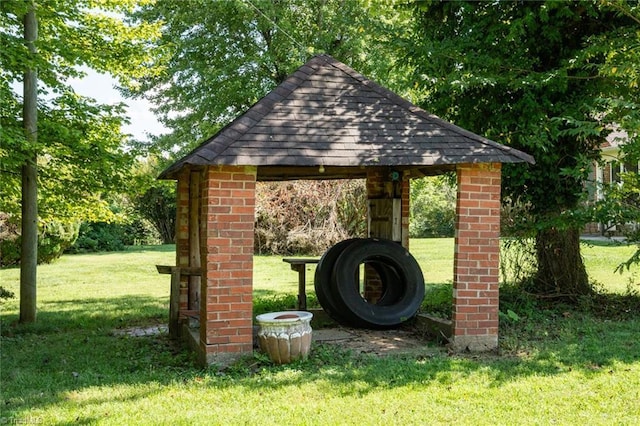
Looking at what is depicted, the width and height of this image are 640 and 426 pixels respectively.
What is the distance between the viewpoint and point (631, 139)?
8.64 m

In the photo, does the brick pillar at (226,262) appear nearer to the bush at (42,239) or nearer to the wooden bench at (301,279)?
the wooden bench at (301,279)

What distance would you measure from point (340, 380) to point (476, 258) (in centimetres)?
234

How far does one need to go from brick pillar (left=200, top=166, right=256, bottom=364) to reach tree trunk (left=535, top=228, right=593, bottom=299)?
586cm

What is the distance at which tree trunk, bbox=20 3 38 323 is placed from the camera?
9727 mm

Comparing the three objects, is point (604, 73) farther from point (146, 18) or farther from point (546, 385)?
point (146, 18)

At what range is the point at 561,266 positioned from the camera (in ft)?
33.9

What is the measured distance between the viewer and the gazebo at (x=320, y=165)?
250 inches

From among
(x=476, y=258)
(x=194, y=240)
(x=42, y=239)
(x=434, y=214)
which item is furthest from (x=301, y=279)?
(x=434, y=214)

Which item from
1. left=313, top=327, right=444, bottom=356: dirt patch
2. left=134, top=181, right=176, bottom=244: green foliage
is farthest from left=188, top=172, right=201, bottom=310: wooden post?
left=134, top=181, right=176, bottom=244: green foliage

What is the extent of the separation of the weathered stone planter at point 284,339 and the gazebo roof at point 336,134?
161cm

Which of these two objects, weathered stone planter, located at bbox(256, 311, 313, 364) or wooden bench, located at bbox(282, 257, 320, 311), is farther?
wooden bench, located at bbox(282, 257, 320, 311)

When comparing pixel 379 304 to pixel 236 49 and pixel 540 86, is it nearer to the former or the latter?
pixel 540 86

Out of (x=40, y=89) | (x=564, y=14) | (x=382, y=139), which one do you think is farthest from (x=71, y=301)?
(x=564, y=14)

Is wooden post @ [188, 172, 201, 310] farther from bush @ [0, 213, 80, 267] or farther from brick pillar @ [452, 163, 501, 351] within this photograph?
bush @ [0, 213, 80, 267]
